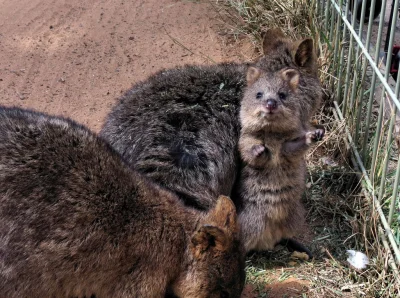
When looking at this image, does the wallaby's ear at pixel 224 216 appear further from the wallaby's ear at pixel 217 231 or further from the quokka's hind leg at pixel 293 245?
the quokka's hind leg at pixel 293 245

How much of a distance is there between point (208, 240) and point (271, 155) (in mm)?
1247

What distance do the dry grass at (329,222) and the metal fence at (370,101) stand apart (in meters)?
0.10

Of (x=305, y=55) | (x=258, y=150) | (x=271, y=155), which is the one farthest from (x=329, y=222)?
(x=305, y=55)

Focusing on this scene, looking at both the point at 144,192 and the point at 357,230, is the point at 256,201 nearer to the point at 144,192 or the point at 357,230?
the point at 357,230

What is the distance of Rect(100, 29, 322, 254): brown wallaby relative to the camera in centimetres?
524

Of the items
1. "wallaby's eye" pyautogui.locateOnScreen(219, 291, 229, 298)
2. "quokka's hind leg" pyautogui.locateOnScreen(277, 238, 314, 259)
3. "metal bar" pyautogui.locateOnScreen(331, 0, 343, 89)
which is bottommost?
"quokka's hind leg" pyautogui.locateOnScreen(277, 238, 314, 259)

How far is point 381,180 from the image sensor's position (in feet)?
17.5

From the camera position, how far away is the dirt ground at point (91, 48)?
7.43m

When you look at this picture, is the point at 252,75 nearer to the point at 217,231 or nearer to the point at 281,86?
the point at 281,86

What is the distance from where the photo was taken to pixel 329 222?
234 inches

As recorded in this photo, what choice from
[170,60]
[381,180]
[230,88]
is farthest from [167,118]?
[170,60]

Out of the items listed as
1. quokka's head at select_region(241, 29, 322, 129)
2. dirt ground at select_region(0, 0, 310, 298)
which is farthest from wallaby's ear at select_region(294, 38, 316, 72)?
dirt ground at select_region(0, 0, 310, 298)

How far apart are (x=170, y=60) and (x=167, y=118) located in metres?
2.62

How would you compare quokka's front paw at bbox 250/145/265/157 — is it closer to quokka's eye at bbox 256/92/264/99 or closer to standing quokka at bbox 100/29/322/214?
standing quokka at bbox 100/29/322/214
